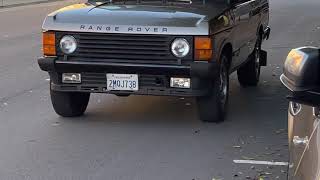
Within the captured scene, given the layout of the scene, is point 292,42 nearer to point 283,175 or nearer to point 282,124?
point 282,124

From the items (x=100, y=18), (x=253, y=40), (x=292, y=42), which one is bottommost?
(x=292, y=42)

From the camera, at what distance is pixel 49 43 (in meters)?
6.92

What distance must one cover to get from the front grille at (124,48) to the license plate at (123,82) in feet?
0.53

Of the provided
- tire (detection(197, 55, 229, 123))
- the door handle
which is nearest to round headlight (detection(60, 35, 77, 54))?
tire (detection(197, 55, 229, 123))

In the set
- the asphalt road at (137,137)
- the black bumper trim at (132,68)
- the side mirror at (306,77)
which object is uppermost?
the side mirror at (306,77)

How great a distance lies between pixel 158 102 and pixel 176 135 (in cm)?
168

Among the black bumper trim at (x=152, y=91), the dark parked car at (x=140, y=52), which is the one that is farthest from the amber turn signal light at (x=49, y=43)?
the black bumper trim at (x=152, y=91)

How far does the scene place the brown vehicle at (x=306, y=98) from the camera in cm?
246

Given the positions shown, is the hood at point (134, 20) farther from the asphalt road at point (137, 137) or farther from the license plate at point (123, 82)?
the asphalt road at point (137, 137)

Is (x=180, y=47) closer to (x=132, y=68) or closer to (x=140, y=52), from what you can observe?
(x=140, y=52)

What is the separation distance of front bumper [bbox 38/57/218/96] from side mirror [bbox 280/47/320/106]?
13.1 feet

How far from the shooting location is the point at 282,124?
735 centimetres

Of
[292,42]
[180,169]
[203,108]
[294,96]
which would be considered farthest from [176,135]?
[292,42]

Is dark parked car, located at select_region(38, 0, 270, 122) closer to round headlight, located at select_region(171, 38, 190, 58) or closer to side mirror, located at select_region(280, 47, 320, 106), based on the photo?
round headlight, located at select_region(171, 38, 190, 58)
